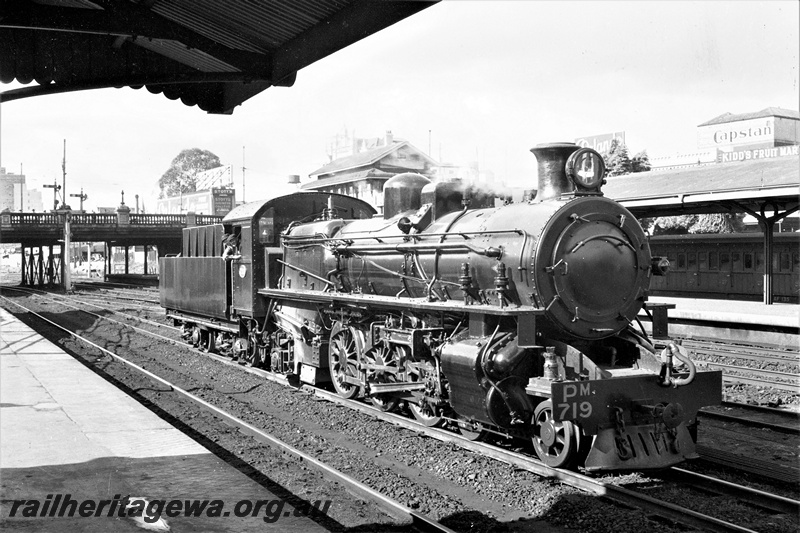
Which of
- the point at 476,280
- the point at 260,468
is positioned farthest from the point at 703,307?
the point at 260,468

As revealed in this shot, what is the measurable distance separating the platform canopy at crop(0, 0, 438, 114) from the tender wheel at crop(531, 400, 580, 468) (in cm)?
412

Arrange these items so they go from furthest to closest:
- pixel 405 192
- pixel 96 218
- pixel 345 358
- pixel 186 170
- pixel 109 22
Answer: pixel 186 170, pixel 96 218, pixel 345 358, pixel 405 192, pixel 109 22

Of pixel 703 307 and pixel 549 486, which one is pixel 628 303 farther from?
pixel 703 307

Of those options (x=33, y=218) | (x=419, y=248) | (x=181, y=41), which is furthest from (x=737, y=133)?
(x=181, y=41)

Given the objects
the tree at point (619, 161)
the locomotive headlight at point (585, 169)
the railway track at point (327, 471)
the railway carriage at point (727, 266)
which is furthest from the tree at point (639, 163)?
the locomotive headlight at point (585, 169)

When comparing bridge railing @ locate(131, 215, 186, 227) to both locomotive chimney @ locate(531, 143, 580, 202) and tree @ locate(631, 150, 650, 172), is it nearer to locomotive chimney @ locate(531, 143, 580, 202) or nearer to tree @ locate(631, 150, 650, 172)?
tree @ locate(631, 150, 650, 172)

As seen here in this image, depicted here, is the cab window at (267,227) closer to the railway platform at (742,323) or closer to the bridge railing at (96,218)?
the railway platform at (742,323)

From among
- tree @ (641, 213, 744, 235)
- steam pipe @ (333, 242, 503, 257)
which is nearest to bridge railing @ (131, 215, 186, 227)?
tree @ (641, 213, 744, 235)

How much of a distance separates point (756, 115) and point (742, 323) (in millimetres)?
56444

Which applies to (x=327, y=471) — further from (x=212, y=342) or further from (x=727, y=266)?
(x=727, y=266)

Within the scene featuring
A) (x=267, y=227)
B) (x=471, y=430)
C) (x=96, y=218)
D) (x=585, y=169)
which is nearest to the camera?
(x=585, y=169)

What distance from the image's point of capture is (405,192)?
33.9ft

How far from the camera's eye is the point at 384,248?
9.91m

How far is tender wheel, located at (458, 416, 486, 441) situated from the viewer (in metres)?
8.49
